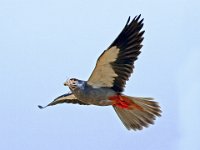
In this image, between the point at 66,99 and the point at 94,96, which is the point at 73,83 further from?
the point at 66,99

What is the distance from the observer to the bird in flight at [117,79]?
60.1ft

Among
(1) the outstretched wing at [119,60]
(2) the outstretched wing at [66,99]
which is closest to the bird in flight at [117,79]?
(1) the outstretched wing at [119,60]

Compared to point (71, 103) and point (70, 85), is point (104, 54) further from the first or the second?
point (71, 103)

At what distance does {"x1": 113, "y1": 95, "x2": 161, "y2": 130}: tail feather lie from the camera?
61.7 ft

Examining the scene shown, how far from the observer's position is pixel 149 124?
19156 mm

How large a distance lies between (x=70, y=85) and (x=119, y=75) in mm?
1012

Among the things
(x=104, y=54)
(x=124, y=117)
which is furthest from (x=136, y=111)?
(x=104, y=54)

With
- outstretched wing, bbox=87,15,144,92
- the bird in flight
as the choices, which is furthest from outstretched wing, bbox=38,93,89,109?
outstretched wing, bbox=87,15,144,92

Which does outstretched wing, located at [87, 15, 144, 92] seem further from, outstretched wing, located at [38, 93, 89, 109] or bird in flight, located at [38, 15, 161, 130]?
outstretched wing, located at [38, 93, 89, 109]

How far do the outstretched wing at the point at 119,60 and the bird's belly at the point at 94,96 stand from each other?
0.61 ft

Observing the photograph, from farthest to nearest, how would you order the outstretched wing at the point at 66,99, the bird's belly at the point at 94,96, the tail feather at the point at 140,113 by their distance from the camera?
1. the outstretched wing at the point at 66,99
2. the tail feather at the point at 140,113
3. the bird's belly at the point at 94,96

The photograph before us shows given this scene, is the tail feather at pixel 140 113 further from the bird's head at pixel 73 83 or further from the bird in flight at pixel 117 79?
the bird's head at pixel 73 83

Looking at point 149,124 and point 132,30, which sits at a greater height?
point 132,30

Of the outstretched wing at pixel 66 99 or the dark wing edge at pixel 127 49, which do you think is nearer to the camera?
the dark wing edge at pixel 127 49
